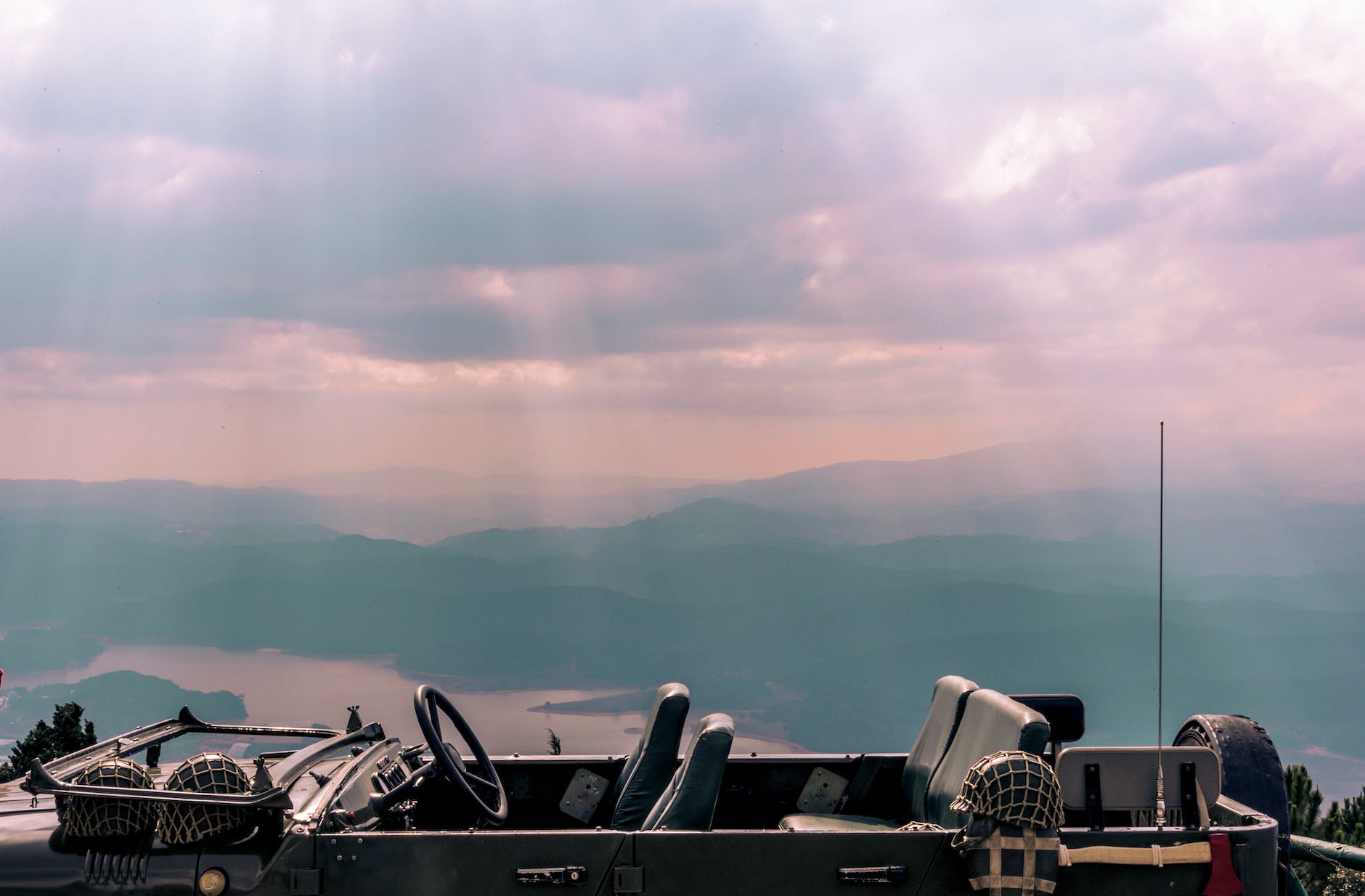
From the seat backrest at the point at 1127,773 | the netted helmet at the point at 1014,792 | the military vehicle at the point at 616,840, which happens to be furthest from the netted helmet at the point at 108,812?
the seat backrest at the point at 1127,773

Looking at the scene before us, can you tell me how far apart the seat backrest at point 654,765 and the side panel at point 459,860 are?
0.99m

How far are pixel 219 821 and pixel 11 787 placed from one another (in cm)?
139

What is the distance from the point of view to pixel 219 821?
386 cm

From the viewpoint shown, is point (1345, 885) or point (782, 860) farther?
point (1345, 885)

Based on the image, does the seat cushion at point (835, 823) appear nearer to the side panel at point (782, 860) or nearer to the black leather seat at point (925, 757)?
the black leather seat at point (925, 757)

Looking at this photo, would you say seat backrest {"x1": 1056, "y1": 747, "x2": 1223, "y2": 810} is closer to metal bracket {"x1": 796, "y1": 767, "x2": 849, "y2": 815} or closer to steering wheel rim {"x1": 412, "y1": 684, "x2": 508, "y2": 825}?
metal bracket {"x1": 796, "y1": 767, "x2": 849, "y2": 815}

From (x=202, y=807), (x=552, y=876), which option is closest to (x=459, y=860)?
(x=552, y=876)

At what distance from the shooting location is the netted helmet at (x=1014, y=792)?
387 cm

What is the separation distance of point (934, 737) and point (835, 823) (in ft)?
2.05

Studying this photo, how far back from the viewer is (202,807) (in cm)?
386

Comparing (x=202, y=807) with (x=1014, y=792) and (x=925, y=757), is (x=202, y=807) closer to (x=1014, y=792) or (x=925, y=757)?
(x=1014, y=792)

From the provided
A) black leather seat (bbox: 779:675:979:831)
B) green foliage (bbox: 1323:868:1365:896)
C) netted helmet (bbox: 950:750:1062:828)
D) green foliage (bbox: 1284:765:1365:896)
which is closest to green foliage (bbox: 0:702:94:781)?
black leather seat (bbox: 779:675:979:831)

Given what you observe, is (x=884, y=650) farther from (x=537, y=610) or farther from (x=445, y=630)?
(x=445, y=630)

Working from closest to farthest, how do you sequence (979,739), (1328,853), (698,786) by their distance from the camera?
(698,786) < (979,739) < (1328,853)
